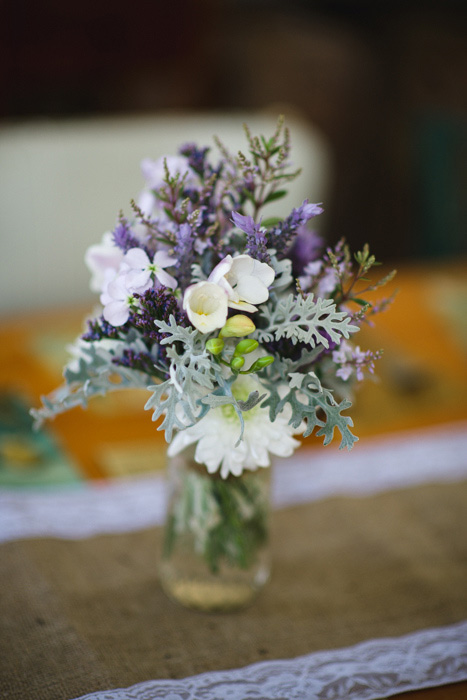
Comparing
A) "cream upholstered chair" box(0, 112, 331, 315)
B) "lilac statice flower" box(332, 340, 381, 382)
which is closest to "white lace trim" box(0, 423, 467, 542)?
"lilac statice flower" box(332, 340, 381, 382)

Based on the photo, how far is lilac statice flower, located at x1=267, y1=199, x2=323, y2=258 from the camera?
61cm

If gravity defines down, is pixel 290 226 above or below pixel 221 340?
above

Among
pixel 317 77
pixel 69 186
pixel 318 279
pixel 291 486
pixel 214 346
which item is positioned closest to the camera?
pixel 214 346

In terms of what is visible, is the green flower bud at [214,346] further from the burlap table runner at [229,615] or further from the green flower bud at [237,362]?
the burlap table runner at [229,615]

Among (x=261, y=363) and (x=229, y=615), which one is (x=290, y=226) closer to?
(x=261, y=363)

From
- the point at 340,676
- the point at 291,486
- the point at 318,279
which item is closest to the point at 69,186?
the point at 291,486

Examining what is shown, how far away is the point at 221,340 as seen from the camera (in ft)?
1.93

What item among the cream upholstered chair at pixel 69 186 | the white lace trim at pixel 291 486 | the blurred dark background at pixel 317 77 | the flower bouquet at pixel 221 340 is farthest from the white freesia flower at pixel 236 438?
the blurred dark background at pixel 317 77

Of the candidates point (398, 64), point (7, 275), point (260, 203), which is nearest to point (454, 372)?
point (260, 203)

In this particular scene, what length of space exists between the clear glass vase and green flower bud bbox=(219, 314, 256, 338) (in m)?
0.19

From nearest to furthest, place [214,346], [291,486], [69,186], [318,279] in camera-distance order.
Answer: [214,346] → [318,279] → [291,486] → [69,186]

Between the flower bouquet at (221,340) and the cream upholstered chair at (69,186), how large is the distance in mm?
987

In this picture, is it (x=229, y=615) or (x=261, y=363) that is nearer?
(x=261, y=363)

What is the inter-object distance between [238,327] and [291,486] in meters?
0.49
